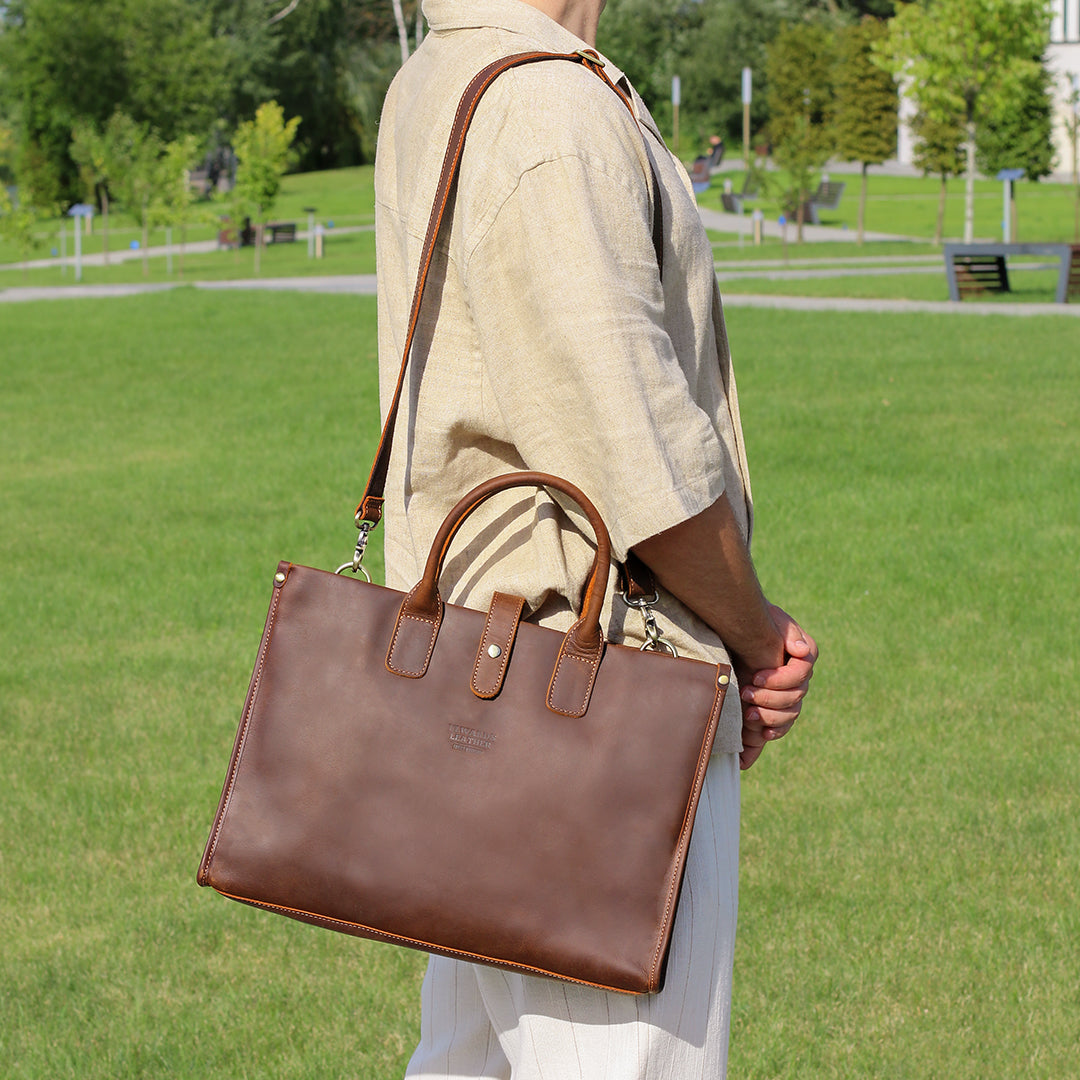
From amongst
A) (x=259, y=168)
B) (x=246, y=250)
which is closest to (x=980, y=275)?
(x=259, y=168)

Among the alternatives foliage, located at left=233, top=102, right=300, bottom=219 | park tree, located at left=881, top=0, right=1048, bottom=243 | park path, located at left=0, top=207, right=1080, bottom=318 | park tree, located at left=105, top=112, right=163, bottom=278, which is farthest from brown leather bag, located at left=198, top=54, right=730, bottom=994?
foliage, located at left=233, top=102, right=300, bottom=219

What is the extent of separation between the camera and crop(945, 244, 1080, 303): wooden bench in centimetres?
1808

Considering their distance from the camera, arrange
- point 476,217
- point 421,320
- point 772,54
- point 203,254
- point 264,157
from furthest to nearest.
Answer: point 772,54, point 203,254, point 264,157, point 421,320, point 476,217

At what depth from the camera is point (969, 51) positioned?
2981cm

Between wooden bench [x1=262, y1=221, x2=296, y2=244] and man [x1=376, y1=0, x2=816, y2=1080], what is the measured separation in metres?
38.8

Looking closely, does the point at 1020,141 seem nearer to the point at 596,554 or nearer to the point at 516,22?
the point at 516,22

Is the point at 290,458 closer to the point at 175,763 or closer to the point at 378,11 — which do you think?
the point at 175,763

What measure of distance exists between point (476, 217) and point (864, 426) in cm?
915

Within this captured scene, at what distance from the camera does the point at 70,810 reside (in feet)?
14.7

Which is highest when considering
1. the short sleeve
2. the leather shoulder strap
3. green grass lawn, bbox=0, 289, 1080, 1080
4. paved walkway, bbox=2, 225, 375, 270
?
paved walkway, bbox=2, 225, 375, 270

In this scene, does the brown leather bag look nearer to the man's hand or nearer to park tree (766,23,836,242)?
the man's hand

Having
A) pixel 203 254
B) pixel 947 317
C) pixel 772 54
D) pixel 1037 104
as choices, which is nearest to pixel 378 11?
pixel 772 54

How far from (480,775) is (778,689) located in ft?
1.34

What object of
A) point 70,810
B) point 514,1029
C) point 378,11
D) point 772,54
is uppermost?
point 378,11
